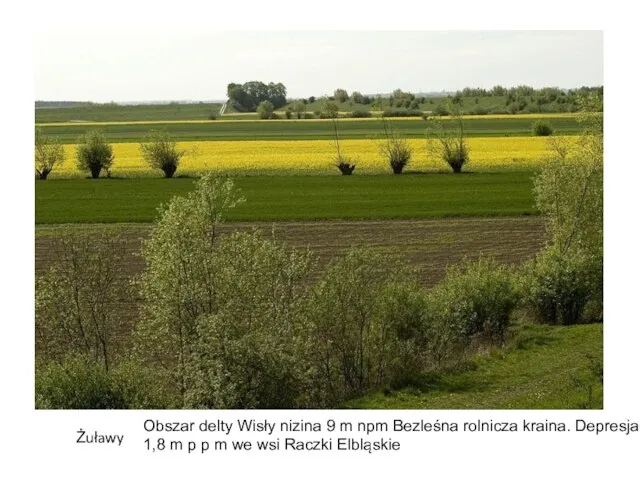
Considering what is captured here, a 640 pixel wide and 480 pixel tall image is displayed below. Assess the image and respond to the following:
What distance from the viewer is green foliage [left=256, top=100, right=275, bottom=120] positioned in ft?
309

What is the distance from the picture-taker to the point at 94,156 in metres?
68.2

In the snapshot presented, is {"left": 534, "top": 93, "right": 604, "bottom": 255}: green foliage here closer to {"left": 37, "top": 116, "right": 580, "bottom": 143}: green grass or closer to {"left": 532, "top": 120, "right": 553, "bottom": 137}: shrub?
{"left": 37, "top": 116, "right": 580, "bottom": 143}: green grass

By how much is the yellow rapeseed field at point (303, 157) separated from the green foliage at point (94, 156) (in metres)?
0.89

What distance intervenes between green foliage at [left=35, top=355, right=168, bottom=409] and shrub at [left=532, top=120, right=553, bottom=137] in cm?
7191

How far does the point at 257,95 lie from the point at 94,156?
26.4 metres

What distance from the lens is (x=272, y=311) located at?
835 inches

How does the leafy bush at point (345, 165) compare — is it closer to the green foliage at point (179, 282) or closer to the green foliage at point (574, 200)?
the green foliage at point (574, 200)

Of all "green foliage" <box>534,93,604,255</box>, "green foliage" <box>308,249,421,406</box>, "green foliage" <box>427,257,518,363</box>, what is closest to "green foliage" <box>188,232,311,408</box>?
"green foliage" <box>308,249,421,406</box>

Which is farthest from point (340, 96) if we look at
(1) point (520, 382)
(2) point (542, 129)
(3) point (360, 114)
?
(1) point (520, 382)

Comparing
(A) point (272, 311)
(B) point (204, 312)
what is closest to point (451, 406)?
(A) point (272, 311)

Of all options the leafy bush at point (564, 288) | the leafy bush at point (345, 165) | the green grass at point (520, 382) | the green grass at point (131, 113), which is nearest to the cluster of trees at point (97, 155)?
the leafy bush at point (345, 165)

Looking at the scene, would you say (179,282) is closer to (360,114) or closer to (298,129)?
(298,129)

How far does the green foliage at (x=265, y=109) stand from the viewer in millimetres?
94250
